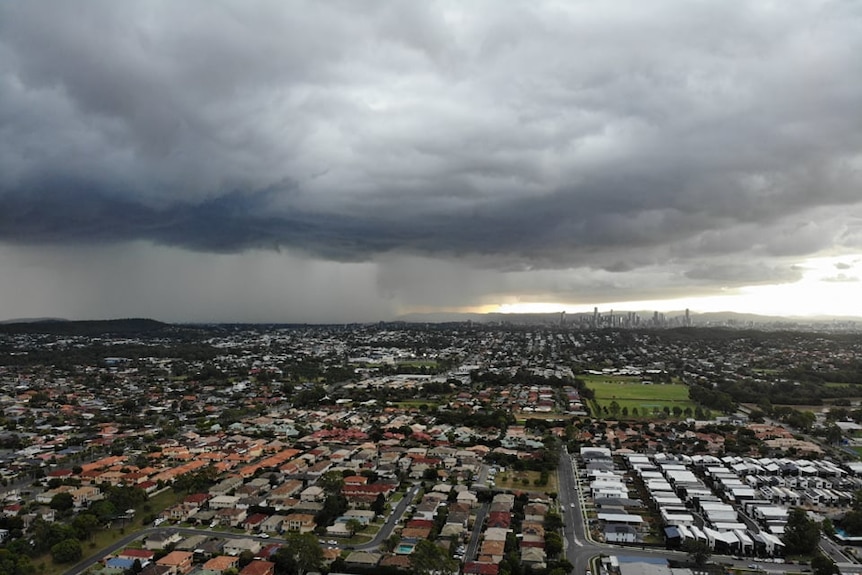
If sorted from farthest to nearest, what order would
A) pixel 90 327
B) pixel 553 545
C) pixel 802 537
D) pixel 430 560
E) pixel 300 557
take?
pixel 90 327 → pixel 802 537 → pixel 553 545 → pixel 300 557 → pixel 430 560

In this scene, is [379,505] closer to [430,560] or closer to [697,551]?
[430,560]

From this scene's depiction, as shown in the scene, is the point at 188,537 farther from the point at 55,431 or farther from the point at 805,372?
the point at 805,372

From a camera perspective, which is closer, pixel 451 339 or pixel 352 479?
pixel 352 479

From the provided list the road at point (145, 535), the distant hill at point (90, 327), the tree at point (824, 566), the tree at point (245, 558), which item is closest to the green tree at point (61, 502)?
the road at point (145, 535)

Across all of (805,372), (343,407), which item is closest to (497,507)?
Answer: (343,407)

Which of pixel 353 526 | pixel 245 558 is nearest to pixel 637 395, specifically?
pixel 353 526

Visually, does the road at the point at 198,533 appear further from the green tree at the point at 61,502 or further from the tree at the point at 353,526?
the green tree at the point at 61,502

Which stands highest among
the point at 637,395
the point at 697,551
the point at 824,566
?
the point at 637,395
